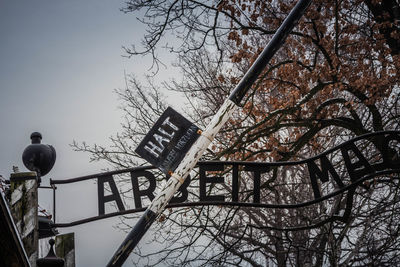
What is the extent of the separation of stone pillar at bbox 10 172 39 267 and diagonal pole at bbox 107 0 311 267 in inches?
70.5

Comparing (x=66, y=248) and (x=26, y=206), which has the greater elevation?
(x=26, y=206)

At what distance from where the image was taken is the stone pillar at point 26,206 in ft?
15.4

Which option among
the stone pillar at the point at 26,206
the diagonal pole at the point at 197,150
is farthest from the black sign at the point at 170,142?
the stone pillar at the point at 26,206

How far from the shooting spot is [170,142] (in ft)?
13.0

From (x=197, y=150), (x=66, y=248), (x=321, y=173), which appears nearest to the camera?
(x=197, y=150)

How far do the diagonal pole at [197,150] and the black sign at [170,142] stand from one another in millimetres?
159

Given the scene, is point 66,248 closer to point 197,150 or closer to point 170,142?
point 170,142

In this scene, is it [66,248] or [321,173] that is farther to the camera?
[321,173]

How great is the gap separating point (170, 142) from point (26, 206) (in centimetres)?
223

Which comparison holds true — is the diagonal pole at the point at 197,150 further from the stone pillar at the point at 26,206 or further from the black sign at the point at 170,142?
the stone pillar at the point at 26,206

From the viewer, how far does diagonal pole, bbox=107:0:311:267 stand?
343 cm

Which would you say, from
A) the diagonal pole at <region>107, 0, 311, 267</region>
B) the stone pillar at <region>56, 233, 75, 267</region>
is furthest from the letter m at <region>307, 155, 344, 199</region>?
the stone pillar at <region>56, 233, 75, 267</region>

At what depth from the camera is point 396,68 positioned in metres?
8.37

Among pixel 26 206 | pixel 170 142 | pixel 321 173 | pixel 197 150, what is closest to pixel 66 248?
pixel 26 206
